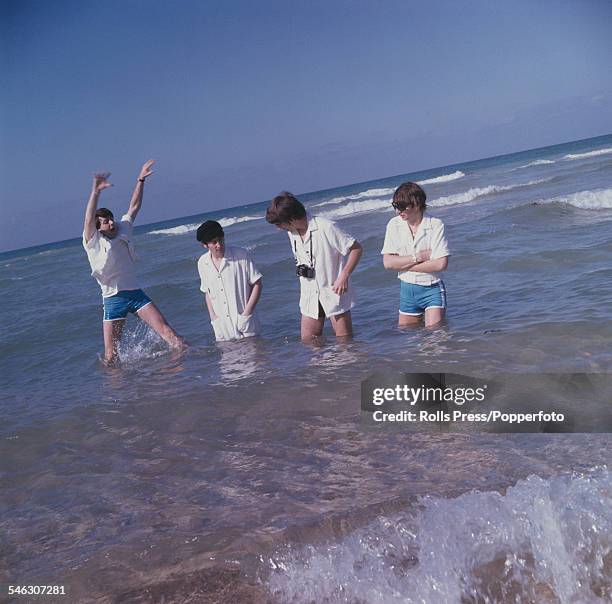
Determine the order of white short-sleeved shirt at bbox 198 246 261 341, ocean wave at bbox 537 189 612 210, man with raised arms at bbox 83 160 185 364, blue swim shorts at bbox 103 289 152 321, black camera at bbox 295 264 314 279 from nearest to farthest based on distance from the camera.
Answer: black camera at bbox 295 264 314 279, white short-sleeved shirt at bbox 198 246 261 341, man with raised arms at bbox 83 160 185 364, blue swim shorts at bbox 103 289 152 321, ocean wave at bbox 537 189 612 210

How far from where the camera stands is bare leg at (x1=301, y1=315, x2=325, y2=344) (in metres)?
6.39

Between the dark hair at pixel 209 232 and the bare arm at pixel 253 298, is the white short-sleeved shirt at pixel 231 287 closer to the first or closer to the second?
the bare arm at pixel 253 298

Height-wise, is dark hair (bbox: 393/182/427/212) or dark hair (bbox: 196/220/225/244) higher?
dark hair (bbox: 196/220/225/244)

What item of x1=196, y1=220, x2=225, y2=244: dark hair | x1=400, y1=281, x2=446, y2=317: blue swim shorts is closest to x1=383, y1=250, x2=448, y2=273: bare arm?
x1=400, y1=281, x2=446, y2=317: blue swim shorts

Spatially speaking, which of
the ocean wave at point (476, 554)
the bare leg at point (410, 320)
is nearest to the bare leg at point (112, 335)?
the bare leg at point (410, 320)

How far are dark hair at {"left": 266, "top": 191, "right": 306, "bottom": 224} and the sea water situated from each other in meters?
1.41

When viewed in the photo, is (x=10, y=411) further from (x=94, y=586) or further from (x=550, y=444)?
(x=550, y=444)

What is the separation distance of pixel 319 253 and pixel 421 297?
1.14 m

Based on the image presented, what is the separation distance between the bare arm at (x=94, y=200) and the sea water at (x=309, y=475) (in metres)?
1.69

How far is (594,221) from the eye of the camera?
11711mm

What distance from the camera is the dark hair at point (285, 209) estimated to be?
5543 mm

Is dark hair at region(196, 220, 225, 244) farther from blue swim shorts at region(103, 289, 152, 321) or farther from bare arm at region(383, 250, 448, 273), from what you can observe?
bare arm at region(383, 250, 448, 273)

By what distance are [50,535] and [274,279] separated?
32.9ft

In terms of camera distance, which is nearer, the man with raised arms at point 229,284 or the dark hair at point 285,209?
the dark hair at point 285,209
